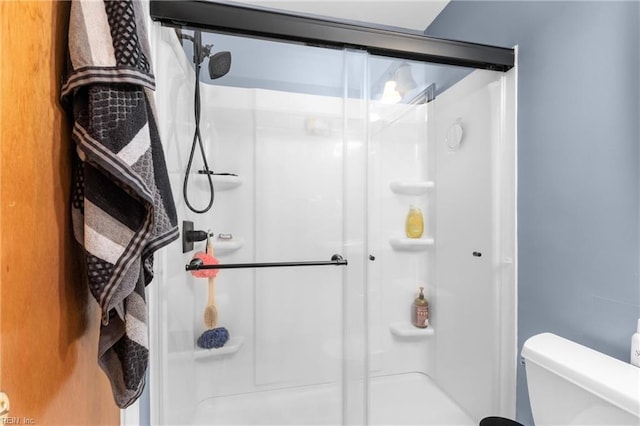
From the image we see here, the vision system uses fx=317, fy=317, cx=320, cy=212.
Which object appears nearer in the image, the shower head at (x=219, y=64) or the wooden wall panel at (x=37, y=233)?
the wooden wall panel at (x=37, y=233)

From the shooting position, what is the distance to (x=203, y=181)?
1.25 metres

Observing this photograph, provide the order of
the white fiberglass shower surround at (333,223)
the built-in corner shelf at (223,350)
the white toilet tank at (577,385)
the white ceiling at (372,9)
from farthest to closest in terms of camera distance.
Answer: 1. the white ceiling at (372,9)
2. the built-in corner shelf at (223,350)
3. the white fiberglass shower surround at (333,223)
4. the white toilet tank at (577,385)

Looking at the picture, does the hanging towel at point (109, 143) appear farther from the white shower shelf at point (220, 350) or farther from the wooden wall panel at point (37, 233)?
the white shower shelf at point (220, 350)

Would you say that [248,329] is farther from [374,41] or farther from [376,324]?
[374,41]

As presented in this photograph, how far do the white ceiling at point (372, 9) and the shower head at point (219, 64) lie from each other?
0.89 metres

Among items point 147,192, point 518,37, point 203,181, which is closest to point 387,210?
point 203,181

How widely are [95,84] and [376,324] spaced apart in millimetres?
1330

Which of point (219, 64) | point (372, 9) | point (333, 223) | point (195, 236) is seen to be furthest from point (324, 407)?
point (372, 9)

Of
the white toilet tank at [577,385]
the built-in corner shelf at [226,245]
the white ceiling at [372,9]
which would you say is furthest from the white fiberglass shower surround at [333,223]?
the white ceiling at [372,9]

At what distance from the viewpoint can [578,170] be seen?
107cm

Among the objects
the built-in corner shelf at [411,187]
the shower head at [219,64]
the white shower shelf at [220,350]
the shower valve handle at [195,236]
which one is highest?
the shower head at [219,64]

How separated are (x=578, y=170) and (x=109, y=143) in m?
1.34

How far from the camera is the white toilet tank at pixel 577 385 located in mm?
767

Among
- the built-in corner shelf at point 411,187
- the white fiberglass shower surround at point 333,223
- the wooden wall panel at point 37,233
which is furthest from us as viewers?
the built-in corner shelf at point 411,187
